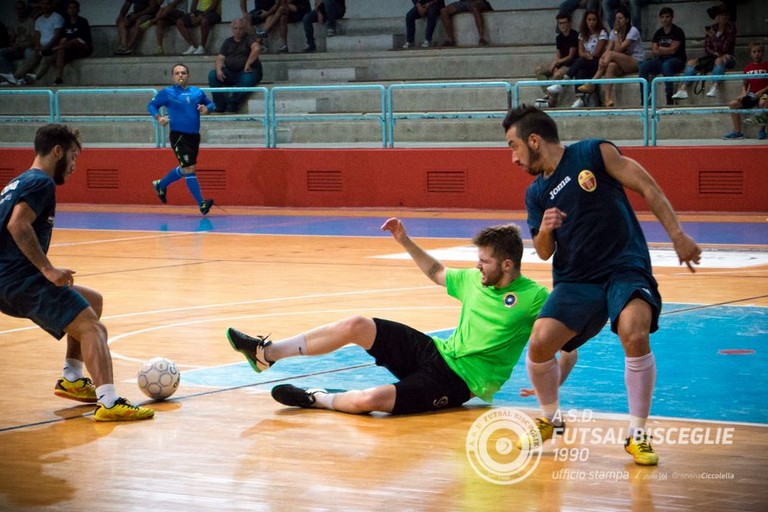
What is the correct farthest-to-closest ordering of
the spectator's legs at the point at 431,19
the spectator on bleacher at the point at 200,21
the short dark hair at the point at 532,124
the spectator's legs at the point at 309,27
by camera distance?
the spectator on bleacher at the point at 200,21
the spectator's legs at the point at 309,27
the spectator's legs at the point at 431,19
the short dark hair at the point at 532,124

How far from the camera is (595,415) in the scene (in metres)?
7.61

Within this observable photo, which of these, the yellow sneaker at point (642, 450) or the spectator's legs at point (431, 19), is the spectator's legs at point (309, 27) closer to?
the spectator's legs at point (431, 19)

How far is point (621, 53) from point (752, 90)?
9.08 ft

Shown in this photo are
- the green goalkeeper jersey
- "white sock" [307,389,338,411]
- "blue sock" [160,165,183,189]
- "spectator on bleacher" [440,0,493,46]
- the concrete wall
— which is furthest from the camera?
"spectator on bleacher" [440,0,493,46]

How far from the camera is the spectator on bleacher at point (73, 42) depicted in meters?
29.3

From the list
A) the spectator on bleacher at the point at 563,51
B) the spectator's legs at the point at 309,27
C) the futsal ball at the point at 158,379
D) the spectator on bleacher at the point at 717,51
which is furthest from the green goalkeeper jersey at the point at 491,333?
the spectator's legs at the point at 309,27

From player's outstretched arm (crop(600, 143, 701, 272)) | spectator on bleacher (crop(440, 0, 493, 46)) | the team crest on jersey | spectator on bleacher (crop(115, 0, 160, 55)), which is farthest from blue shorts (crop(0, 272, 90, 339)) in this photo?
spectator on bleacher (crop(115, 0, 160, 55))

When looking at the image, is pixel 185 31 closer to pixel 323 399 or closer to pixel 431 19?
pixel 431 19

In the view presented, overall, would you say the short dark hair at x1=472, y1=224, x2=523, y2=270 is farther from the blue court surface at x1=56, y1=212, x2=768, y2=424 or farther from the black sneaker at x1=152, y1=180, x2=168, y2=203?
the black sneaker at x1=152, y1=180, x2=168, y2=203

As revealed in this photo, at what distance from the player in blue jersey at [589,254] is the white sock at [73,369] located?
2996 millimetres

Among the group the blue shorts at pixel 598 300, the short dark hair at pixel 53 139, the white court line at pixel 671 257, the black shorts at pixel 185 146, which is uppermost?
the short dark hair at pixel 53 139

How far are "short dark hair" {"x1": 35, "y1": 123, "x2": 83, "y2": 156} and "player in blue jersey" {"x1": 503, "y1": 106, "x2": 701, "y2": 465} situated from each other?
8.90ft

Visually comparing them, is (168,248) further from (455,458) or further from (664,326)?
(455,458)

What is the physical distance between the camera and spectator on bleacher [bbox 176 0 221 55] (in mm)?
29156
